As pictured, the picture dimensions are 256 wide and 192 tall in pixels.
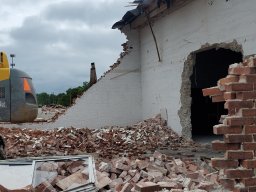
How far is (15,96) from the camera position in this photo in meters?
7.71

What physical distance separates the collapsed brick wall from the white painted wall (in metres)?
4.74

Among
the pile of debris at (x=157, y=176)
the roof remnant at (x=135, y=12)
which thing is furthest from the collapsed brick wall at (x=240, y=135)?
the roof remnant at (x=135, y=12)

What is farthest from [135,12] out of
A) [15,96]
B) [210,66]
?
[15,96]

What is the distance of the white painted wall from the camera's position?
10.2 meters

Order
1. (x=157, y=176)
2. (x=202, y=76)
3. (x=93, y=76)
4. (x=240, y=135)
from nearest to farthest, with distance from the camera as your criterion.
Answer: (x=240, y=135) → (x=157, y=176) → (x=202, y=76) → (x=93, y=76)

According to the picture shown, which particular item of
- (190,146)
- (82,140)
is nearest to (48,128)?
(82,140)

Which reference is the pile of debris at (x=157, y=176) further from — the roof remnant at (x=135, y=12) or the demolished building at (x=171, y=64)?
the roof remnant at (x=135, y=12)

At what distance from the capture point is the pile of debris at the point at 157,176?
6535mm

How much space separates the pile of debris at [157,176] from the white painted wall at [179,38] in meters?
3.34

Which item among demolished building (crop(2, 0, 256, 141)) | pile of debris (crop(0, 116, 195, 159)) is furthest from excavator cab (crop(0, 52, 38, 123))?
demolished building (crop(2, 0, 256, 141))

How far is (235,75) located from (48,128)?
39.4 feet

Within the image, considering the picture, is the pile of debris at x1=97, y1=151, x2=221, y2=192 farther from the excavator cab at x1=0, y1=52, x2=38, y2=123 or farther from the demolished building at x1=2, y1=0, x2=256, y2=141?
the demolished building at x1=2, y1=0, x2=256, y2=141

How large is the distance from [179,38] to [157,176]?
23.4 ft

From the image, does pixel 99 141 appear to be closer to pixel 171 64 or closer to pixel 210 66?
pixel 171 64
